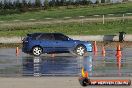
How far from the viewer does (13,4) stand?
77375 millimetres

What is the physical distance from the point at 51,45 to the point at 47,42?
0.35 metres

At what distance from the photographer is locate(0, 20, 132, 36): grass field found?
4484 centimetres

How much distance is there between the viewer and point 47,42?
107 feet

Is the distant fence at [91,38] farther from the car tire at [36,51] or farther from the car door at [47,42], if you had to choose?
the car tire at [36,51]

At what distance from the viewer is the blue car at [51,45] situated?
32125 millimetres

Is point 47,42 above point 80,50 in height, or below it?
above

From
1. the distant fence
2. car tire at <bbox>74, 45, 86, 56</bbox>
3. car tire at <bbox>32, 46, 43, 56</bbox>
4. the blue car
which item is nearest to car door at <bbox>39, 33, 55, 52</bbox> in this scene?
the blue car

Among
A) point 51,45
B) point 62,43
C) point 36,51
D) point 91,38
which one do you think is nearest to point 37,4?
point 91,38

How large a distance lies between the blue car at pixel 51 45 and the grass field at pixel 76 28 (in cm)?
1120

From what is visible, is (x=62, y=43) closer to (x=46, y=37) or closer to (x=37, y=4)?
(x=46, y=37)

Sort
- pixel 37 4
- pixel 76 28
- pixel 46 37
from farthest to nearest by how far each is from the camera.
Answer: pixel 37 4 → pixel 76 28 → pixel 46 37

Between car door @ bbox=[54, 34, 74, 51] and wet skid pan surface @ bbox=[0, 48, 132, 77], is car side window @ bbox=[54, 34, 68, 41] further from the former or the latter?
A: wet skid pan surface @ bbox=[0, 48, 132, 77]

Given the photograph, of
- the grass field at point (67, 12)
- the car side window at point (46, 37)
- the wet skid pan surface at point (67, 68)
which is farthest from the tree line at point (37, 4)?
the wet skid pan surface at point (67, 68)

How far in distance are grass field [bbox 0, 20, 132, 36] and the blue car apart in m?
11.2
